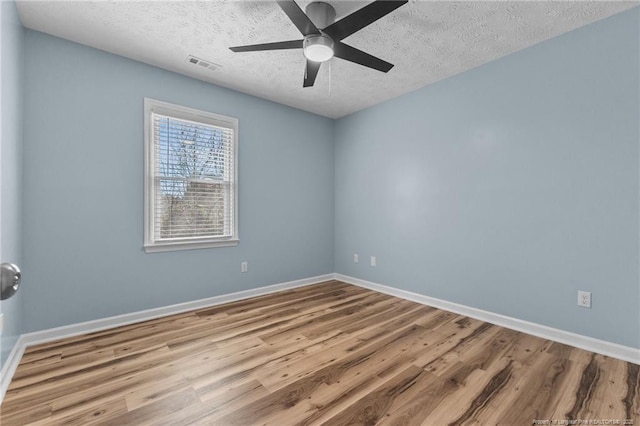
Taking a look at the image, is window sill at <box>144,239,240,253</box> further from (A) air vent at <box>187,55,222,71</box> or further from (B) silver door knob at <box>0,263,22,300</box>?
(B) silver door knob at <box>0,263,22,300</box>

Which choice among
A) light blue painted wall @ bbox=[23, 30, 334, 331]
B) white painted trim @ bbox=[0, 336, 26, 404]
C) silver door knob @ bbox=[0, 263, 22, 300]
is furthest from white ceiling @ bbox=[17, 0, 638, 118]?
white painted trim @ bbox=[0, 336, 26, 404]

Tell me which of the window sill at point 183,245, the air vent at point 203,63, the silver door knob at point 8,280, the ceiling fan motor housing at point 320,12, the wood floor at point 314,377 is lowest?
the wood floor at point 314,377

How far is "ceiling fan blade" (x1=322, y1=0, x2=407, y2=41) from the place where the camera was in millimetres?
1659

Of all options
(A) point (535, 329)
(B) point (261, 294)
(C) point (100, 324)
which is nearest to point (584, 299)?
(A) point (535, 329)

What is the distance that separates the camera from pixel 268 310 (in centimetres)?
319

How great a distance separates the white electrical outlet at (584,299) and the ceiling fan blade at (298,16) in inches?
114

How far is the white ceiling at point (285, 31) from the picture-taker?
2.13 meters

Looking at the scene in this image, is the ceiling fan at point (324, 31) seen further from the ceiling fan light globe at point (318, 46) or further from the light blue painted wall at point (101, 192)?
the light blue painted wall at point (101, 192)

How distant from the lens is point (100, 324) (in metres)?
2.65

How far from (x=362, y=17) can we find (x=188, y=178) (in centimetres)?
236

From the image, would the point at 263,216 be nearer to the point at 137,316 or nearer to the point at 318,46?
the point at 137,316

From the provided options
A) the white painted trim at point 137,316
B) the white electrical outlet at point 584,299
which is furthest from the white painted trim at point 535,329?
the white painted trim at point 137,316

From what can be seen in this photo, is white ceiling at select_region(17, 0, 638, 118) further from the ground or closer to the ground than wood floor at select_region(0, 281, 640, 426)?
further from the ground

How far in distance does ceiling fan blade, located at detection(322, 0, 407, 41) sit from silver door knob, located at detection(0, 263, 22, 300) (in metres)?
2.04
